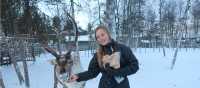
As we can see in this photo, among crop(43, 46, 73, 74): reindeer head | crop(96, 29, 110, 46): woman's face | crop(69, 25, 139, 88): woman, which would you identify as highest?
crop(96, 29, 110, 46): woman's face

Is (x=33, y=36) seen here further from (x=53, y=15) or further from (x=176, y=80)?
(x=176, y=80)

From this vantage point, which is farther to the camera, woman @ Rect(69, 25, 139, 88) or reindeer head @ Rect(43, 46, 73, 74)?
reindeer head @ Rect(43, 46, 73, 74)

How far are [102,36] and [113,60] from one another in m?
0.30

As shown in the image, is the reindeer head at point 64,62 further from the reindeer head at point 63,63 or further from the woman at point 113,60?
the woman at point 113,60

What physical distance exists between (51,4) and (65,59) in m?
9.90

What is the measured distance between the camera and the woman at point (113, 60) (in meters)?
4.98

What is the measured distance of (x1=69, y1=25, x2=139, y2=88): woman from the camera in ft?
16.3

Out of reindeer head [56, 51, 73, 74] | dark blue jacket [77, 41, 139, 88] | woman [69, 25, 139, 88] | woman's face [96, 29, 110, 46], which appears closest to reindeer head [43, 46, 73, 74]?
reindeer head [56, 51, 73, 74]

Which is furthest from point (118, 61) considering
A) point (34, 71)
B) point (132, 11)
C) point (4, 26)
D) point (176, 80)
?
point (132, 11)

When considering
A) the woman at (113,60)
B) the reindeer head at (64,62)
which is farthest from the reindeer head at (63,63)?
the woman at (113,60)

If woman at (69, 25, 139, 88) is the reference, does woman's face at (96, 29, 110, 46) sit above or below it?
above

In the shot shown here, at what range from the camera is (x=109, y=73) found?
5.06m

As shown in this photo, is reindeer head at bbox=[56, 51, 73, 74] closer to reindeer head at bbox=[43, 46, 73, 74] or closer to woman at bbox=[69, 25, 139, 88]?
reindeer head at bbox=[43, 46, 73, 74]

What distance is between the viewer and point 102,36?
16.4 ft
